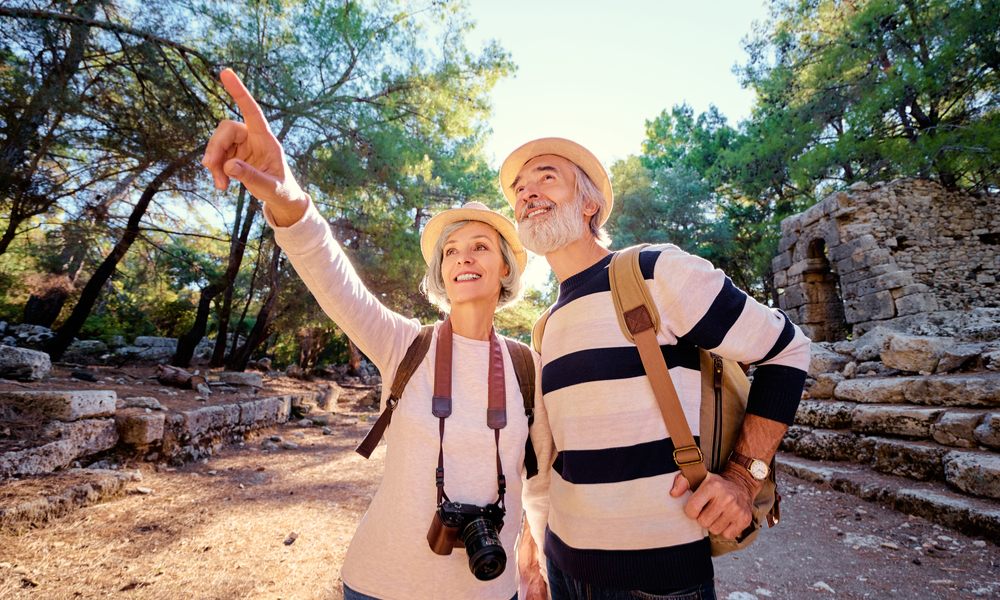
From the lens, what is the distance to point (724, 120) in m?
18.6

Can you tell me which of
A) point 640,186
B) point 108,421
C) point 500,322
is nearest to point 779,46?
point 640,186

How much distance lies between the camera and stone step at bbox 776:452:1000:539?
298 centimetres

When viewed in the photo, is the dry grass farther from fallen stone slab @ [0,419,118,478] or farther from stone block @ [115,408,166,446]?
fallen stone slab @ [0,419,118,478]

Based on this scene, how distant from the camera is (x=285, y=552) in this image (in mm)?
2990

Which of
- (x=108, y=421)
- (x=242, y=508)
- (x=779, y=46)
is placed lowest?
(x=242, y=508)

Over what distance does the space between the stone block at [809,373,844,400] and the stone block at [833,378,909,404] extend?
0.72 ft

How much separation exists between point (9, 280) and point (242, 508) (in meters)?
10.6

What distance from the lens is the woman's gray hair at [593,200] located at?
1744 millimetres

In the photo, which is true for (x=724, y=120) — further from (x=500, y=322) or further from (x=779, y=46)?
(x=500, y=322)

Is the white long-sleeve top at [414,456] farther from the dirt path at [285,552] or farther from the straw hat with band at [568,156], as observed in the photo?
the dirt path at [285,552]

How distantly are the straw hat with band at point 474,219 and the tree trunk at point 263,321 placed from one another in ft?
30.5

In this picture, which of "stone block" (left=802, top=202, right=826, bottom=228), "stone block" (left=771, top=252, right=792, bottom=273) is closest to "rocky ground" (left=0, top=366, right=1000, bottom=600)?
"stone block" (left=802, top=202, right=826, bottom=228)

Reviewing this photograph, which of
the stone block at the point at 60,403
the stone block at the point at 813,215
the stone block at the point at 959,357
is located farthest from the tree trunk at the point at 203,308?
the stone block at the point at 813,215

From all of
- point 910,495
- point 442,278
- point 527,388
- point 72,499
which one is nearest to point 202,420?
point 72,499
